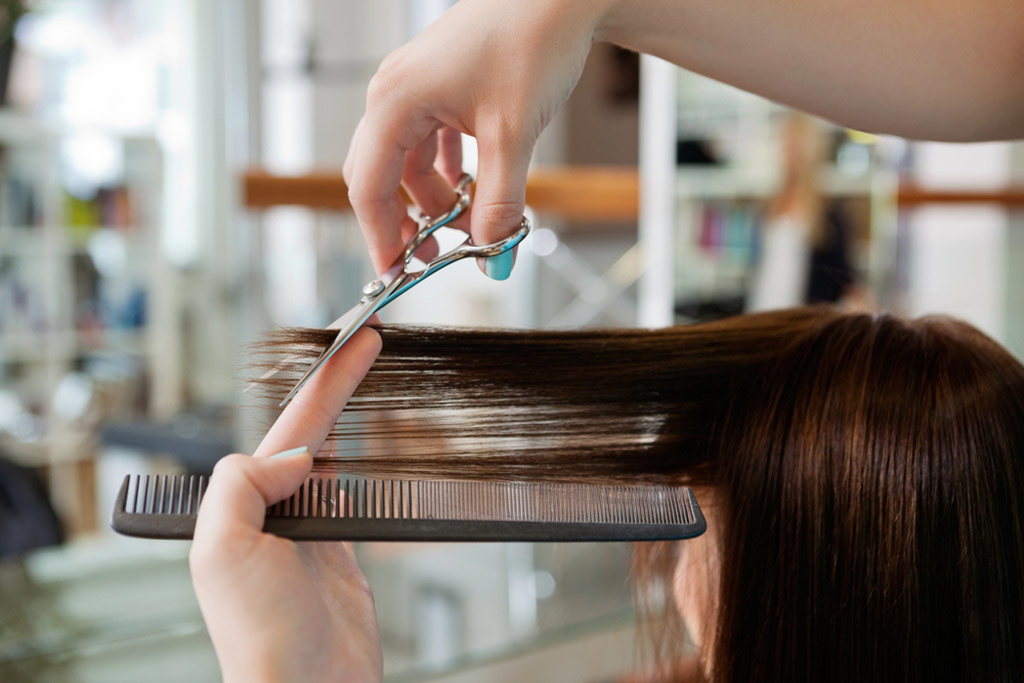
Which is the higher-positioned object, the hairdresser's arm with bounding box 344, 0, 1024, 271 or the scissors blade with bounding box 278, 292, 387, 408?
the hairdresser's arm with bounding box 344, 0, 1024, 271

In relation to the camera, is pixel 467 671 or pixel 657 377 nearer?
pixel 657 377

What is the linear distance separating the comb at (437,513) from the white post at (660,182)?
2009 mm

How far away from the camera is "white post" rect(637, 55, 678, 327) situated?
8.39 feet

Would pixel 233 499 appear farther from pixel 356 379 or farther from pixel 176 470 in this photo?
pixel 176 470

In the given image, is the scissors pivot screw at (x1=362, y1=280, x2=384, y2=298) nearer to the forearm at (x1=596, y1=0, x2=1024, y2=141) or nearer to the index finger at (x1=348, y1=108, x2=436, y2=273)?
the index finger at (x1=348, y1=108, x2=436, y2=273)

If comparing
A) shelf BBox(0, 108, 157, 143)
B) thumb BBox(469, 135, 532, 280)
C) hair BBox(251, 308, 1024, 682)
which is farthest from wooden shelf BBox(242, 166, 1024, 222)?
shelf BBox(0, 108, 157, 143)

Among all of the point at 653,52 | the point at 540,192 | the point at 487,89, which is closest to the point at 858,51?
the point at 653,52

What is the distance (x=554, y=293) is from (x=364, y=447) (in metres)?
4.61

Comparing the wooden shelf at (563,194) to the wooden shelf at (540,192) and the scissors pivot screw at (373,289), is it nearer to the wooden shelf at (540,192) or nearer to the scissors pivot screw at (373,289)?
the wooden shelf at (540,192)

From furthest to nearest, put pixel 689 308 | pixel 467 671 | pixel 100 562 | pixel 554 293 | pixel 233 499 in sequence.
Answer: pixel 554 293
pixel 689 308
pixel 100 562
pixel 467 671
pixel 233 499

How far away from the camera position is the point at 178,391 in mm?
3219

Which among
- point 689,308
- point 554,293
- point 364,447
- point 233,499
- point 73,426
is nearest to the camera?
point 233,499

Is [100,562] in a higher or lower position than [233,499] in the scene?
Result: lower

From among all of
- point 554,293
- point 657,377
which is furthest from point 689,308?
point 554,293
